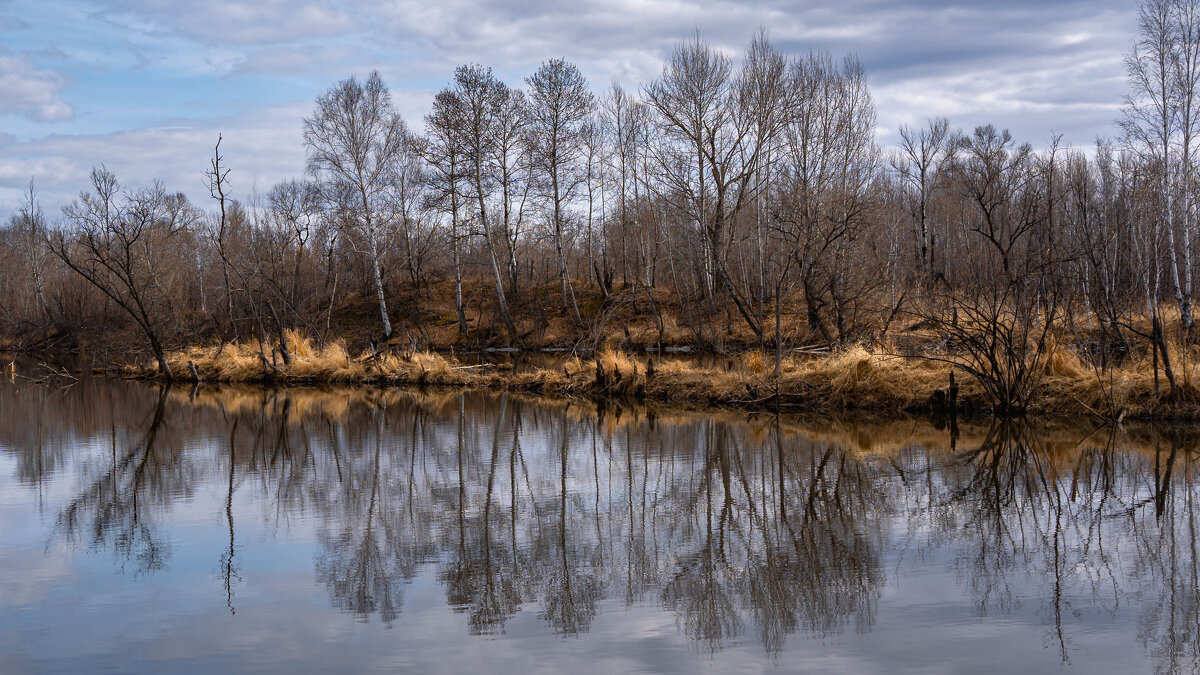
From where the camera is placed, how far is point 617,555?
7.67m

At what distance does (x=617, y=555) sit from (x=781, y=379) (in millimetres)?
10758

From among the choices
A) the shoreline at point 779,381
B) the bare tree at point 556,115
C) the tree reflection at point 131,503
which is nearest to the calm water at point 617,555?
the tree reflection at point 131,503

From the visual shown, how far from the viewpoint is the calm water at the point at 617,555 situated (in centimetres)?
558

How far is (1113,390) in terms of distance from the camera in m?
14.4

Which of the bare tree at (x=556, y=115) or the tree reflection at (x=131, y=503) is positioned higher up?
the bare tree at (x=556, y=115)

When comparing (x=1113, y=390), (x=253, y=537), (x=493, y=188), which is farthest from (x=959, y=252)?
(x=253, y=537)

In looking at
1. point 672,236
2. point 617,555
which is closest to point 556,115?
point 672,236

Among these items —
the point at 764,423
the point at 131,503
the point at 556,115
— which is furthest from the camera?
the point at 556,115

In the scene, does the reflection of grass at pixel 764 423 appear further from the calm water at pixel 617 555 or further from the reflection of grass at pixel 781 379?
the reflection of grass at pixel 781 379

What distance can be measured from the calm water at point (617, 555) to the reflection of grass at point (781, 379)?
5.39ft

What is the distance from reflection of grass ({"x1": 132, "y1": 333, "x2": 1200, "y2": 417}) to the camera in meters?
14.6

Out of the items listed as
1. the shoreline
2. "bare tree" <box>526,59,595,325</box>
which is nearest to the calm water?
the shoreline

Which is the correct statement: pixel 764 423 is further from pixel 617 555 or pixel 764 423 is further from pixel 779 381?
pixel 617 555

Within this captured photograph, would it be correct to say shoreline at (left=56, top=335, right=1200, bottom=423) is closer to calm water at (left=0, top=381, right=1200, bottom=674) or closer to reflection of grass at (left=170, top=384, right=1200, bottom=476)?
reflection of grass at (left=170, top=384, right=1200, bottom=476)
